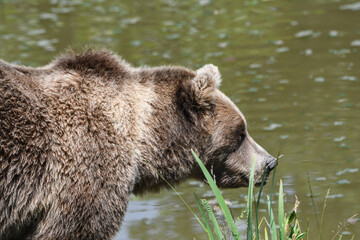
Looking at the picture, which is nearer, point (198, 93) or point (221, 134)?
point (198, 93)

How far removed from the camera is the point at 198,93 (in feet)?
20.3

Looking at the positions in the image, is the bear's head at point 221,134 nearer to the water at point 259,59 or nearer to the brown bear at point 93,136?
the brown bear at point 93,136

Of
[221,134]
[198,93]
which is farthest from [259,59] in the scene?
[198,93]

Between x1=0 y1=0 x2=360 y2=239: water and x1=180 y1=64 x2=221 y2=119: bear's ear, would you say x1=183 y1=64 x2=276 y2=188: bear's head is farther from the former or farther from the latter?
x1=0 y1=0 x2=360 y2=239: water

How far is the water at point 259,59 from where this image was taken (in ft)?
27.2

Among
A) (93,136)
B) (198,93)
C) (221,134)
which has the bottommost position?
(221,134)

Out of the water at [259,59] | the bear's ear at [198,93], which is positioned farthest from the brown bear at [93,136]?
the water at [259,59]

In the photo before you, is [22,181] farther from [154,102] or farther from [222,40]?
[222,40]

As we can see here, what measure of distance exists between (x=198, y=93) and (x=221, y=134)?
19.0 inches

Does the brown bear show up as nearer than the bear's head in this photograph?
Yes

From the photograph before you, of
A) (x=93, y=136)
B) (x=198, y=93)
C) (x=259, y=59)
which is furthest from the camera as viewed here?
(x=259, y=59)

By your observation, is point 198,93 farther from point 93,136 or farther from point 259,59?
point 259,59

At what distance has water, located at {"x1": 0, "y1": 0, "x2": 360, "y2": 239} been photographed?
326 inches

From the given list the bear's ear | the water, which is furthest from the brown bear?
the water
